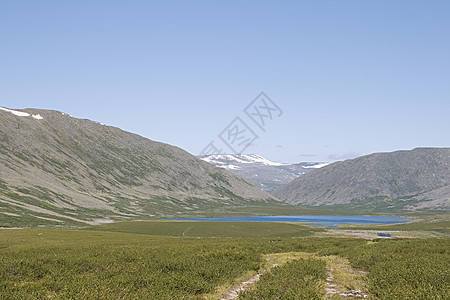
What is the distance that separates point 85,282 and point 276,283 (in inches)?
375

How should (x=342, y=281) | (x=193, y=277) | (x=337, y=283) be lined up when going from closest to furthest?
(x=193, y=277)
(x=337, y=283)
(x=342, y=281)

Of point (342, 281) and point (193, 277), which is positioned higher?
point (342, 281)

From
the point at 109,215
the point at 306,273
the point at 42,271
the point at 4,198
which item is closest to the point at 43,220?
the point at 4,198

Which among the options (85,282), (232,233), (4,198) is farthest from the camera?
(4,198)

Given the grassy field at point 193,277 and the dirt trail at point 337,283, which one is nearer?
the grassy field at point 193,277

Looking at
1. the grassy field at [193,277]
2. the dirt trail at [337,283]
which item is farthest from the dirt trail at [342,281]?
the grassy field at [193,277]

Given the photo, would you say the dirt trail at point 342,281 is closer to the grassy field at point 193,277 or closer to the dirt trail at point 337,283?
the dirt trail at point 337,283

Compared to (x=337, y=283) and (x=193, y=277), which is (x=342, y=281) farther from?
(x=193, y=277)

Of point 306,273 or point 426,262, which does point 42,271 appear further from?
point 426,262

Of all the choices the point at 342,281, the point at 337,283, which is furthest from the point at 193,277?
the point at 342,281

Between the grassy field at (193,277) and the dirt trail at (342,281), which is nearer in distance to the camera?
the grassy field at (193,277)

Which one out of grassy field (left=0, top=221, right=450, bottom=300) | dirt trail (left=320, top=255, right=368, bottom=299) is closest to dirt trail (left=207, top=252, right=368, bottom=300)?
dirt trail (left=320, top=255, right=368, bottom=299)

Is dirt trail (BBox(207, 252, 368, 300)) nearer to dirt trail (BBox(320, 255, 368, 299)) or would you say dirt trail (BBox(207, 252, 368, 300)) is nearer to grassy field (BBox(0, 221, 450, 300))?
dirt trail (BBox(320, 255, 368, 299))

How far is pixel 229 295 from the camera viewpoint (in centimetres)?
1734
